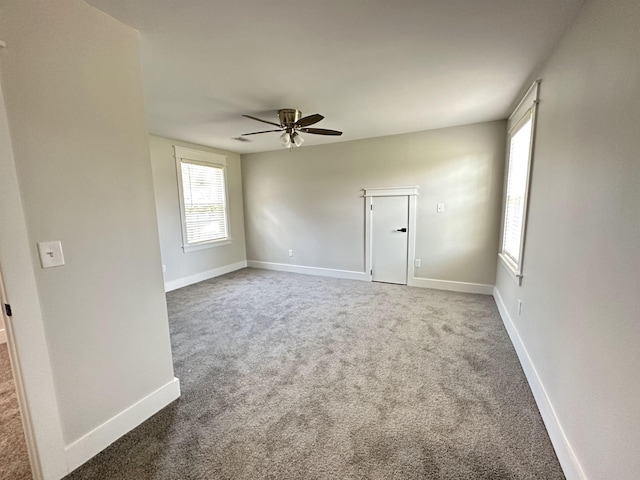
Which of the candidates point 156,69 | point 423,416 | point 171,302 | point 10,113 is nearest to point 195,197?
point 171,302

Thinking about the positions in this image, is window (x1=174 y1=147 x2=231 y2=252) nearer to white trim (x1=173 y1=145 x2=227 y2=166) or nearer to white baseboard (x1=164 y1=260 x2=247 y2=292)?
white trim (x1=173 y1=145 x2=227 y2=166)

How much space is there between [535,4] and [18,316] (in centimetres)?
297

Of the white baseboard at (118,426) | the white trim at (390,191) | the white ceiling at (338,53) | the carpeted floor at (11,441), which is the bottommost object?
the carpeted floor at (11,441)

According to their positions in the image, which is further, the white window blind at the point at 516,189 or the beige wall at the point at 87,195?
the white window blind at the point at 516,189

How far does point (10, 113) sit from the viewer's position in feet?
3.87

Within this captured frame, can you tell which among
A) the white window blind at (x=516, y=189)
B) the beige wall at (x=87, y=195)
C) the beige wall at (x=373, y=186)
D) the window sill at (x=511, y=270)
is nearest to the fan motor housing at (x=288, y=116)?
the beige wall at (x=87, y=195)

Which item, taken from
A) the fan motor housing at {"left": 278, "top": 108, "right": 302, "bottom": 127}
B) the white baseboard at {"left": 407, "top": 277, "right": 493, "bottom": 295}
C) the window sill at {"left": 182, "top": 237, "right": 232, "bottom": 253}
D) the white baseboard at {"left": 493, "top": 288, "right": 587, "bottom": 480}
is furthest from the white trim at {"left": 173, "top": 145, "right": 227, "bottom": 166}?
the white baseboard at {"left": 493, "top": 288, "right": 587, "bottom": 480}

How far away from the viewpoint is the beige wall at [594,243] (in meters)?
1.02

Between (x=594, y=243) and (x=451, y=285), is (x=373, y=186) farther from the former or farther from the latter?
(x=594, y=243)

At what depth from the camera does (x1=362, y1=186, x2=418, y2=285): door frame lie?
4.24m

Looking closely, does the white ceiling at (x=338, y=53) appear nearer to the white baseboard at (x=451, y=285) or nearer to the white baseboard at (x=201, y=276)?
the white baseboard at (x=451, y=285)

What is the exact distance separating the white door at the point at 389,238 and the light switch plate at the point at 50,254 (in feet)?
12.8

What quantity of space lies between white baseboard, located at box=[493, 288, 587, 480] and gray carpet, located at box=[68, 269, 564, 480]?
52 millimetres

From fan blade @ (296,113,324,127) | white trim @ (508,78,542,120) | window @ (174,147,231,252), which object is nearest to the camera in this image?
white trim @ (508,78,542,120)
